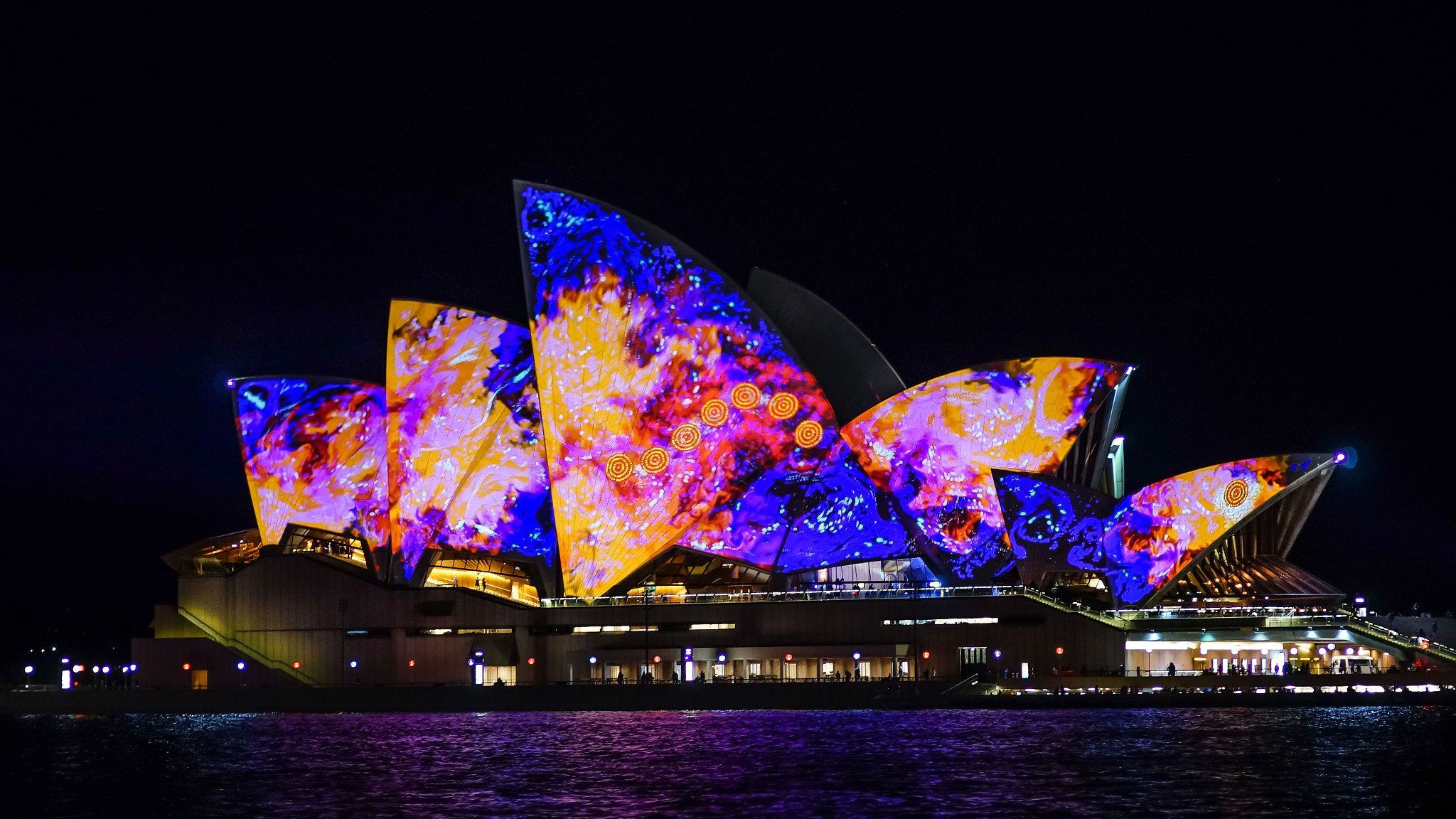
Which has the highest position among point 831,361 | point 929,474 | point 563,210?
point 563,210

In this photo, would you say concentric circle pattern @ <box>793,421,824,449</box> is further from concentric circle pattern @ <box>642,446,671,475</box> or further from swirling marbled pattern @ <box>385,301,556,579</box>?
swirling marbled pattern @ <box>385,301,556,579</box>

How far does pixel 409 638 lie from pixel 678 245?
16.9 metres

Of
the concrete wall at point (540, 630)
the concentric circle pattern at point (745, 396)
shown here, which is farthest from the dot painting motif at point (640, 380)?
the concrete wall at point (540, 630)

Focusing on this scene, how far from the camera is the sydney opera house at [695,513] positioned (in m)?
59.2

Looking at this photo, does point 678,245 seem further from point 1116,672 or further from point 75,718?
point 75,718

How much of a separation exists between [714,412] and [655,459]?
265 centimetres

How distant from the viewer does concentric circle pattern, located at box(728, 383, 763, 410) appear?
6184 cm

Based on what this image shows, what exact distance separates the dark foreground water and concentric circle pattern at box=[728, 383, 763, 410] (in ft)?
46.0

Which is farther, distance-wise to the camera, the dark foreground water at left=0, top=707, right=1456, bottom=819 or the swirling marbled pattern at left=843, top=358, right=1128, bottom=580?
the swirling marbled pattern at left=843, top=358, right=1128, bottom=580

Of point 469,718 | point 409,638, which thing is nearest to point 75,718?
point 409,638

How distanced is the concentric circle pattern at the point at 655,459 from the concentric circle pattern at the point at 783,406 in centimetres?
395

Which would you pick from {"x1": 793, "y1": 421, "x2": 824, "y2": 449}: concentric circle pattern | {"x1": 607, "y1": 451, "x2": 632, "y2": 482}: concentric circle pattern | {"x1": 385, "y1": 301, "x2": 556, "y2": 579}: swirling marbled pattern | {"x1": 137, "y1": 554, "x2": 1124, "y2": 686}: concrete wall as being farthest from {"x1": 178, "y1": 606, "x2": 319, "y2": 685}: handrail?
{"x1": 793, "y1": 421, "x2": 824, "y2": 449}: concentric circle pattern

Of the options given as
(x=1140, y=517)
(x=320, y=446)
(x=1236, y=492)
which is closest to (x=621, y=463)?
(x=320, y=446)

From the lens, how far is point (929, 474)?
2360 inches
